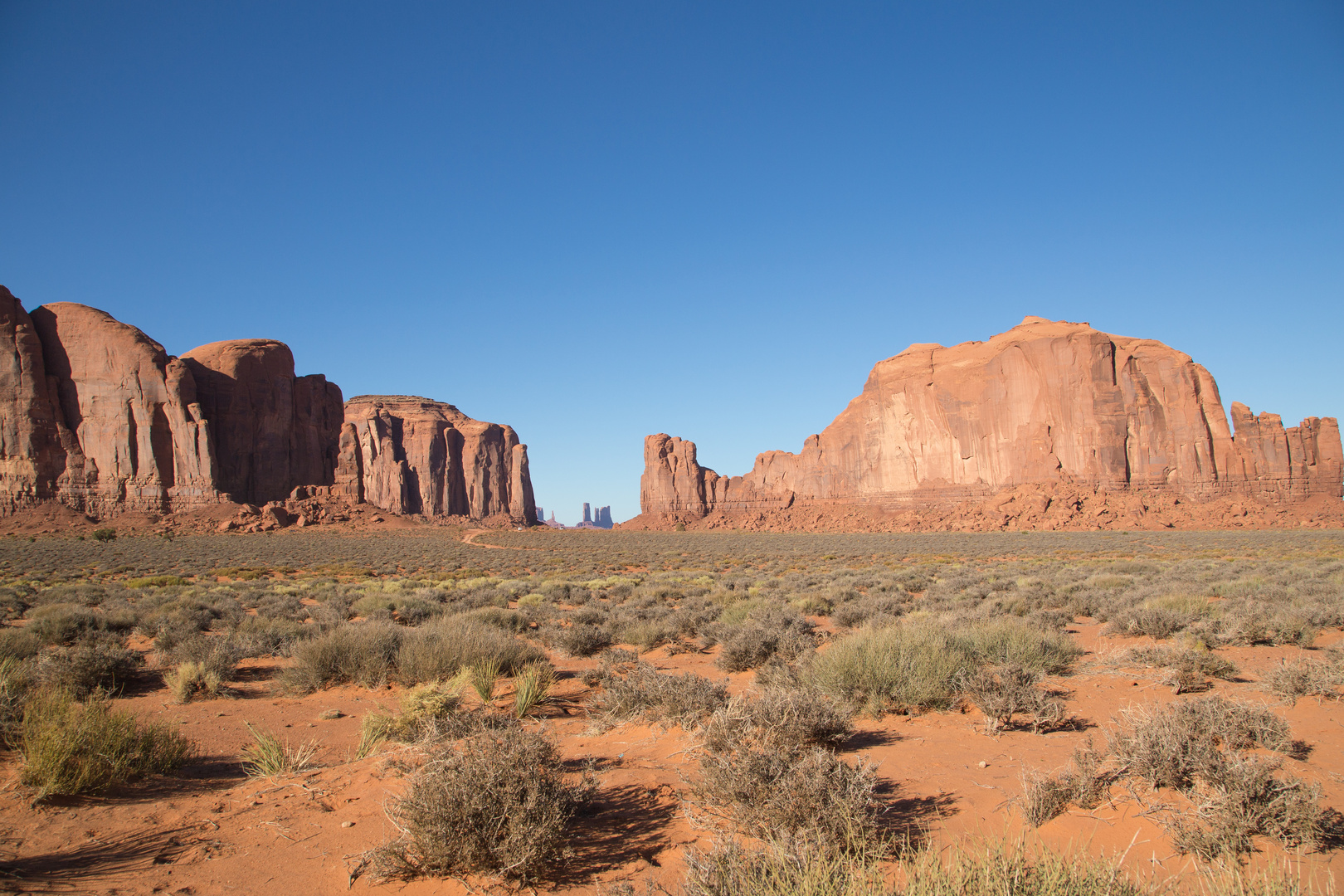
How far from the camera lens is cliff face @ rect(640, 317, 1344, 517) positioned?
6544 centimetres

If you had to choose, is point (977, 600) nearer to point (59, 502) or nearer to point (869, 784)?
point (869, 784)

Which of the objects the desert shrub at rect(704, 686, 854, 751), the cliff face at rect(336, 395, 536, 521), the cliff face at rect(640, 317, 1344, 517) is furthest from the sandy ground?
the cliff face at rect(336, 395, 536, 521)

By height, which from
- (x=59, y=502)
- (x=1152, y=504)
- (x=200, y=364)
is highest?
(x=200, y=364)

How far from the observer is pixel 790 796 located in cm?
328

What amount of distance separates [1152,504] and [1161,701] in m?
68.6

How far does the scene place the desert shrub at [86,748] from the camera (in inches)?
156

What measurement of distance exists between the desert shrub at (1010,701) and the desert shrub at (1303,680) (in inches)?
82.0

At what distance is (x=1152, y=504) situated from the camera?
202 feet

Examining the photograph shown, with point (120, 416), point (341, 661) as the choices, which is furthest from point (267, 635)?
point (120, 416)

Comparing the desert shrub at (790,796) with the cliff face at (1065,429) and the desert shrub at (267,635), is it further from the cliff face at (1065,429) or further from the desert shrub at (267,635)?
the cliff face at (1065,429)

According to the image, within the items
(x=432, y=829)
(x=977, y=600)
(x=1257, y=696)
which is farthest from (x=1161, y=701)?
(x=977, y=600)

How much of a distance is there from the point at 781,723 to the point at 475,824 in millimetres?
2072

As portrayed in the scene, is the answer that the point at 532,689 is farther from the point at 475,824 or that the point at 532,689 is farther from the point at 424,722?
the point at 475,824

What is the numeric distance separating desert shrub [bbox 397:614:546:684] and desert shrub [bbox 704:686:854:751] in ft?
11.5
